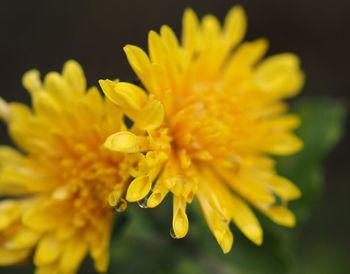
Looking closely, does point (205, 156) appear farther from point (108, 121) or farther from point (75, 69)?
point (75, 69)

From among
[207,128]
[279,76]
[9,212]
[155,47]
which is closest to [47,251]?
[9,212]

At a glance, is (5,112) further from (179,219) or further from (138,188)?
(179,219)

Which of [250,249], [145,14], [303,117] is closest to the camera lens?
[250,249]

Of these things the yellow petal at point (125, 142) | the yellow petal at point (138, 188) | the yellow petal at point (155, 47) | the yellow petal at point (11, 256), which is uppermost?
the yellow petal at point (155, 47)

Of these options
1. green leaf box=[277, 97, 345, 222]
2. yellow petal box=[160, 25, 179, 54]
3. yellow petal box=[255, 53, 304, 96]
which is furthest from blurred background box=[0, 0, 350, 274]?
yellow petal box=[160, 25, 179, 54]

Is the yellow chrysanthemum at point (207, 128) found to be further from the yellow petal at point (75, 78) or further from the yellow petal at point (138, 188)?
the yellow petal at point (75, 78)

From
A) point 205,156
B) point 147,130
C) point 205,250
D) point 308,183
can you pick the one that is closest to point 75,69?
point 147,130

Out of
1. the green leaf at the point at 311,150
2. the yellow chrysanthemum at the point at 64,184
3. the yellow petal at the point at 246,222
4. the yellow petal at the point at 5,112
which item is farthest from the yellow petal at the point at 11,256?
the green leaf at the point at 311,150
